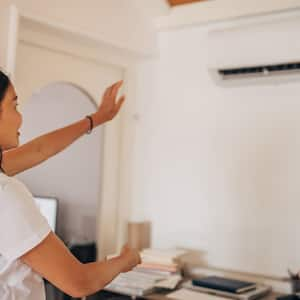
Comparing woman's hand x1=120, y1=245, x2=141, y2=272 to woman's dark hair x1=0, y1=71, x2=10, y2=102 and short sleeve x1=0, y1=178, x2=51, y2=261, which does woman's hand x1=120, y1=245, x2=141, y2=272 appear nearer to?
short sleeve x1=0, y1=178, x2=51, y2=261

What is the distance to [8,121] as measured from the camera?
1254 mm

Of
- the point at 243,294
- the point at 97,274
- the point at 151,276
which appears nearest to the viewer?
the point at 97,274

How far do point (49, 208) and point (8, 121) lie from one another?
122 centimetres

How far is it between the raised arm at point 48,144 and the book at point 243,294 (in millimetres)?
945

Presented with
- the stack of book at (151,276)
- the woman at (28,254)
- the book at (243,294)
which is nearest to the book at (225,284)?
the book at (243,294)

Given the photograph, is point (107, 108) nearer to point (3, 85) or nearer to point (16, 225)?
point (3, 85)

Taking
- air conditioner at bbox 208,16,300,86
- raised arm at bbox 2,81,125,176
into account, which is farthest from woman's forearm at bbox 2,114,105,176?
air conditioner at bbox 208,16,300,86

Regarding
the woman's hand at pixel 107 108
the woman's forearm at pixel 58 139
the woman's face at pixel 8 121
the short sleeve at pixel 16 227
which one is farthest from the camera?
the woman's hand at pixel 107 108

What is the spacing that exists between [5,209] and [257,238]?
157 centimetres

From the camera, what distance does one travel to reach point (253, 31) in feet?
7.83

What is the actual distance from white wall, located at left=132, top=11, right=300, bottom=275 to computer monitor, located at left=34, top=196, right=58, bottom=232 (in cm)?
55

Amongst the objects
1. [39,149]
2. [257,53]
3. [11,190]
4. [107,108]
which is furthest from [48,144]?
[257,53]

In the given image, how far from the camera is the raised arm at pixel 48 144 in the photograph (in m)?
1.56

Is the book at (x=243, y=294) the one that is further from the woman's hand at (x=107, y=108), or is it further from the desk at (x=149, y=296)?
the woman's hand at (x=107, y=108)
